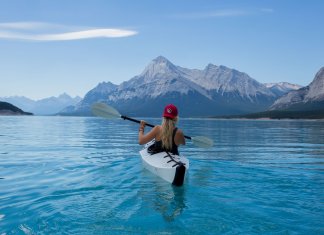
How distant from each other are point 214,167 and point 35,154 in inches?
490

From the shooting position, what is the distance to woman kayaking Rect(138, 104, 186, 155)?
12.2 metres

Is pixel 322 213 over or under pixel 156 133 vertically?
under

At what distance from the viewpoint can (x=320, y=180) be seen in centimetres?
1366

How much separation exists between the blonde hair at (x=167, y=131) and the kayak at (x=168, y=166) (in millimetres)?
353

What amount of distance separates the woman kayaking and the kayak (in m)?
0.32

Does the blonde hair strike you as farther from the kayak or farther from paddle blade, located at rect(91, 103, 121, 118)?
paddle blade, located at rect(91, 103, 121, 118)

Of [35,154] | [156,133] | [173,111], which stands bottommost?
[35,154]

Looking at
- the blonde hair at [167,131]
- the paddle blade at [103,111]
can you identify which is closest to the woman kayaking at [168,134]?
the blonde hair at [167,131]

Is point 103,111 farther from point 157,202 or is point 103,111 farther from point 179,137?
point 157,202

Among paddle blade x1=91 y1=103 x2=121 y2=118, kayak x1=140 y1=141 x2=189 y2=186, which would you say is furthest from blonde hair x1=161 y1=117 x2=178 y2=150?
paddle blade x1=91 y1=103 x2=121 y2=118

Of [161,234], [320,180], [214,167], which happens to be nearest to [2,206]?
[161,234]

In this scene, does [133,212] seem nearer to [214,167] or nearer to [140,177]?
[140,177]

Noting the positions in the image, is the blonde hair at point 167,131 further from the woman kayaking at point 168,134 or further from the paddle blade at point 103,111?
the paddle blade at point 103,111

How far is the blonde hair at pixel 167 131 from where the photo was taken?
1231 cm
